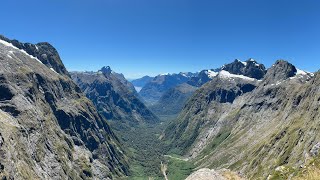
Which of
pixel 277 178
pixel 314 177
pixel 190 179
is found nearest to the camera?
pixel 314 177

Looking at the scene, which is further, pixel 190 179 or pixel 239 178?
pixel 239 178

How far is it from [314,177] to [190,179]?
45885 mm

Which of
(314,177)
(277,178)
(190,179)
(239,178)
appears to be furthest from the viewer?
(277,178)

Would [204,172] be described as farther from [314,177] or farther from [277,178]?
[277,178]

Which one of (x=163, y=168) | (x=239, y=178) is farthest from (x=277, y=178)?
(x=163, y=168)

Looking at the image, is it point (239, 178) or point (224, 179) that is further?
point (239, 178)

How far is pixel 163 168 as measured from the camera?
129ft

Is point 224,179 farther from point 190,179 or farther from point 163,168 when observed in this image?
point 163,168

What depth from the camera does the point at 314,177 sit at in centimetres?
6316

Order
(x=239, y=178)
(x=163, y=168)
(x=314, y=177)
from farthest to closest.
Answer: (x=239, y=178) < (x=314, y=177) < (x=163, y=168)

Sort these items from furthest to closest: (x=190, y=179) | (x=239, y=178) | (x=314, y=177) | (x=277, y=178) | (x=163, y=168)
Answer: (x=277, y=178) → (x=239, y=178) → (x=190, y=179) → (x=314, y=177) → (x=163, y=168)

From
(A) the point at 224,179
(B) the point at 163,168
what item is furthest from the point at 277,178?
(B) the point at 163,168

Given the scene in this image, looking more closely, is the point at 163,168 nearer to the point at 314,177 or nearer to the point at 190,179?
the point at 314,177

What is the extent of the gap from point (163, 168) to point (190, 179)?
6744 cm
